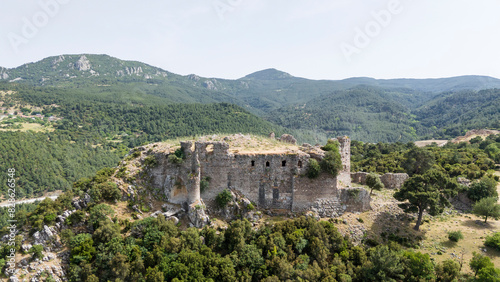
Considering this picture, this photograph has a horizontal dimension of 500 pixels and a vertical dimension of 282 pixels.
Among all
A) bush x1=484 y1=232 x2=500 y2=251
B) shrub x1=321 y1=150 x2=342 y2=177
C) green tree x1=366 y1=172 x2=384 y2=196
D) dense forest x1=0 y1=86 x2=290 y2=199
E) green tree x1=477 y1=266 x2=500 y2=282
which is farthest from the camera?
dense forest x1=0 y1=86 x2=290 y2=199

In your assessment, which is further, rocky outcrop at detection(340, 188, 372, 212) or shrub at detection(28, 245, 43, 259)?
rocky outcrop at detection(340, 188, 372, 212)

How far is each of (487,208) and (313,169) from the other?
1801cm

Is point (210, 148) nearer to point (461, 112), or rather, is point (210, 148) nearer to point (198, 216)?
point (198, 216)

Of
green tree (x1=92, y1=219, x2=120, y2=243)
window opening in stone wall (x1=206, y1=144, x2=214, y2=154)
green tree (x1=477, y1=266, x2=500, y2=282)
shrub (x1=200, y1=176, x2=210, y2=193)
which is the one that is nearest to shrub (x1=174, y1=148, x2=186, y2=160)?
window opening in stone wall (x1=206, y1=144, x2=214, y2=154)

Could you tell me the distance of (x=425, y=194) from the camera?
82.0 feet

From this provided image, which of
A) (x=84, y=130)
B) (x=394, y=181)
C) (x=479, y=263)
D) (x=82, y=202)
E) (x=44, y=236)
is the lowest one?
(x=479, y=263)

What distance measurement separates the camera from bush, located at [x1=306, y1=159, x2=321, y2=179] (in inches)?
1032

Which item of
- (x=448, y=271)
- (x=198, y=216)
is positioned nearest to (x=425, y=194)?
(x=448, y=271)

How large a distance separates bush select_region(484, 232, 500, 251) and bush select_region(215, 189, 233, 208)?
77.1ft

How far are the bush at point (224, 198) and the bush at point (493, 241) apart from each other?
23.5 m

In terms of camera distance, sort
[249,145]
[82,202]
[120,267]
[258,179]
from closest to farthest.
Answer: [120,267] < [82,202] < [258,179] < [249,145]

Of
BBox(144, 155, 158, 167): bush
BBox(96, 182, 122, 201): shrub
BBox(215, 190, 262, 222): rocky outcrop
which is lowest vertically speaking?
BBox(215, 190, 262, 222): rocky outcrop

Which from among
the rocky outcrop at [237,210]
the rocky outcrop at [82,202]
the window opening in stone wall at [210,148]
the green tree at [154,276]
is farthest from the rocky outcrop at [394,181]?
the rocky outcrop at [82,202]

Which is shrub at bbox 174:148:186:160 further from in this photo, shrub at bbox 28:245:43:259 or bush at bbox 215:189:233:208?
shrub at bbox 28:245:43:259
